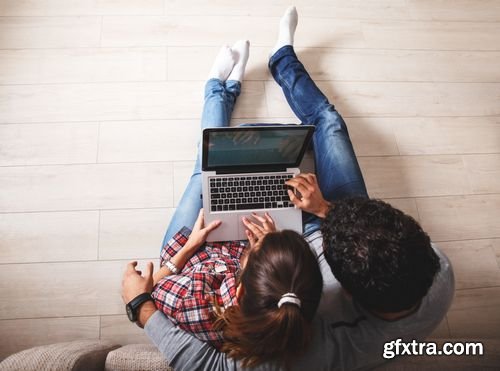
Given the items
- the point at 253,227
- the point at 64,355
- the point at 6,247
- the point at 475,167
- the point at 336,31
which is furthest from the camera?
the point at 336,31

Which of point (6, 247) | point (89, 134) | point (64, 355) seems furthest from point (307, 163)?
point (6, 247)

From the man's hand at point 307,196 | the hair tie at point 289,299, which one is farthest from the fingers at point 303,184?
the hair tie at point 289,299

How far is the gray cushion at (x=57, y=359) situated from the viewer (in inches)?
32.9

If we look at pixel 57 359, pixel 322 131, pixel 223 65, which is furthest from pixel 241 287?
pixel 223 65

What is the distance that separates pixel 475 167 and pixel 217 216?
1227 millimetres

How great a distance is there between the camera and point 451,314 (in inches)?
56.4

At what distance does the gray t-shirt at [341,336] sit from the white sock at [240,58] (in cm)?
108

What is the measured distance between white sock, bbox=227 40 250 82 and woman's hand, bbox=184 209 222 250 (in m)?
0.74

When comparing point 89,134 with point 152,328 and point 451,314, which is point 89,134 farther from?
point 451,314

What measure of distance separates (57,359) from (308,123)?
→ 1173 mm

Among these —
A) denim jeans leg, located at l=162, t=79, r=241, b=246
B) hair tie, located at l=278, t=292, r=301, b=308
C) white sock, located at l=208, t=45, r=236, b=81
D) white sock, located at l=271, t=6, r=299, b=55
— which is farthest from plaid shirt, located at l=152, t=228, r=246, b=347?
white sock, located at l=271, t=6, r=299, b=55

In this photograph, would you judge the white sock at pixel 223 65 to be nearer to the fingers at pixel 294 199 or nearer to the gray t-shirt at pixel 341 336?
the fingers at pixel 294 199

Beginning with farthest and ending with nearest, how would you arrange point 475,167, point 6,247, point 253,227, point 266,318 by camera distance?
point 475,167 < point 6,247 < point 253,227 < point 266,318

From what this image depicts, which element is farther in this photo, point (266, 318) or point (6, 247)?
point (6, 247)
